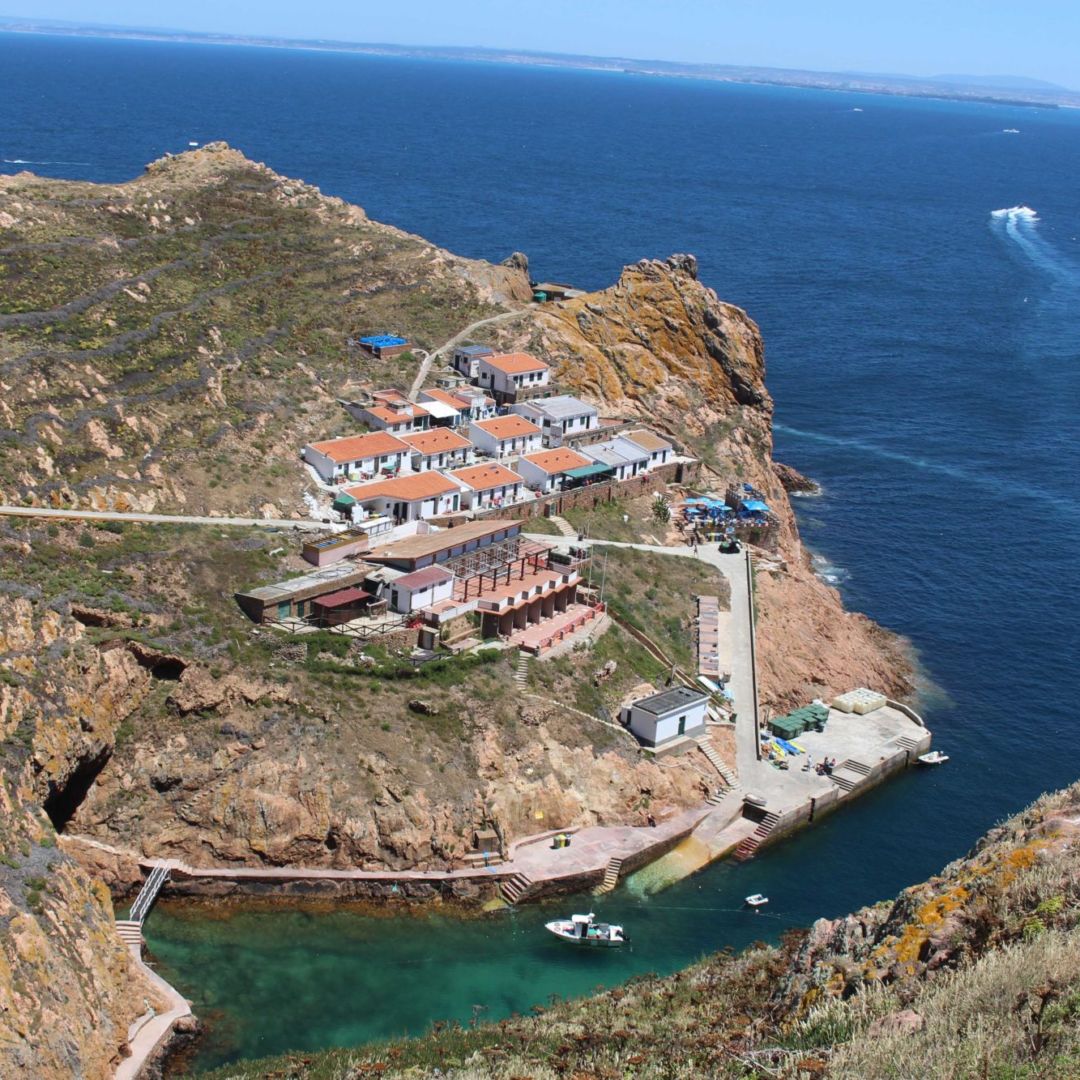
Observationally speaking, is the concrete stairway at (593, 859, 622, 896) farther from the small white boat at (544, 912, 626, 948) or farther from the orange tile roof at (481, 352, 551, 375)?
the orange tile roof at (481, 352, 551, 375)

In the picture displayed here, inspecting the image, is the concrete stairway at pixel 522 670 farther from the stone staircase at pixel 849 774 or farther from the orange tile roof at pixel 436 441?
the orange tile roof at pixel 436 441

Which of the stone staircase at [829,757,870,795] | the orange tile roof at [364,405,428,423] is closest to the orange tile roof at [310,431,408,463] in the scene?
the orange tile roof at [364,405,428,423]

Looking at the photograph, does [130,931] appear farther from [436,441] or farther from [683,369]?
[683,369]

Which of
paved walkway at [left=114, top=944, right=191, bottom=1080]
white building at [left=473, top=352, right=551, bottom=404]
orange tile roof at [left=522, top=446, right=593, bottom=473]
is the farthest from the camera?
white building at [left=473, top=352, right=551, bottom=404]

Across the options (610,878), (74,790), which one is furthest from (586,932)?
(74,790)

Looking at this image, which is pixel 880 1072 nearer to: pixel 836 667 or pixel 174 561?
pixel 174 561

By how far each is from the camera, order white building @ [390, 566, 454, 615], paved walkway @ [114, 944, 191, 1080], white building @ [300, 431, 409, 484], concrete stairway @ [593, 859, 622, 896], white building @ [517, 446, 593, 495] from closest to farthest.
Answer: paved walkway @ [114, 944, 191, 1080], concrete stairway @ [593, 859, 622, 896], white building @ [390, 566, 454, 615], white building @ [300, 431, 409, 484], white building @ [517, 446, 593, 495]
